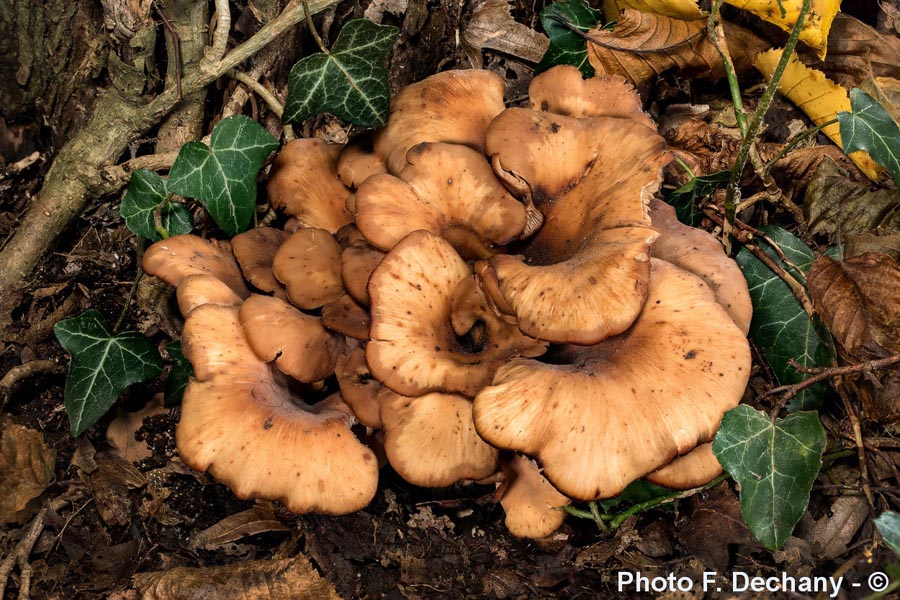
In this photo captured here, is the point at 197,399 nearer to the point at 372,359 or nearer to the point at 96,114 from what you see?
the point at 372,359

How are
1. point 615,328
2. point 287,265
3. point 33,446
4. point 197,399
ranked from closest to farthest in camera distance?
1. point 615,328
2. point 197,399
3. point 287,265
4. point 33,446

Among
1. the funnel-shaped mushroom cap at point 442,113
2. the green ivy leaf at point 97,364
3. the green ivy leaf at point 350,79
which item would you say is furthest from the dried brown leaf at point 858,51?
the green ivy leaf at point 97,364

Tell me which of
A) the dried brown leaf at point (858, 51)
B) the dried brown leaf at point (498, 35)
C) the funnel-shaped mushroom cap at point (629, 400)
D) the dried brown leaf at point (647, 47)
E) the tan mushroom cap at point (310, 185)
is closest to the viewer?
the funnel-shaped mushroom cap at point (629, 400)

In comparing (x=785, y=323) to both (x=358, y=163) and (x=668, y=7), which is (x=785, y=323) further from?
(x=358, y=163)

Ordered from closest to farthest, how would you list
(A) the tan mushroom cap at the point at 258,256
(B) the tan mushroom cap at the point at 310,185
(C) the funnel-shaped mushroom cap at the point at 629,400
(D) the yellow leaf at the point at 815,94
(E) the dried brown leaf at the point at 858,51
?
1. (C) the funnel-shaped mushroom cap at the point at 629,400
2. (A) the tan mushroom cap at the point at 258,256
3. (B) the tan mushroom cap at the point at 310,185
4. (D) the yellow leaf at the point at 815,94
5. (E) the dried brown leaf at the point at 858,51

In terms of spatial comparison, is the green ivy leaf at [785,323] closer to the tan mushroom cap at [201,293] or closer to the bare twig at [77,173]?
the tan mushroom cap at [201,293]

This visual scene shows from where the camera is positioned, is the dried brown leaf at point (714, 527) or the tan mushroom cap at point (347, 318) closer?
the tan mushroom cap at point (347, 318)

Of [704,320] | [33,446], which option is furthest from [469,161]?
[33,446]
